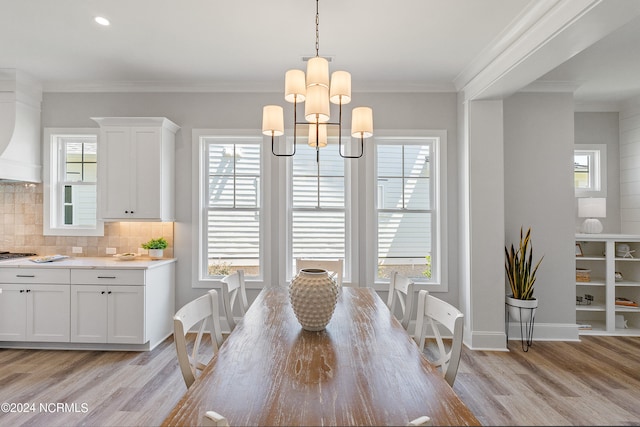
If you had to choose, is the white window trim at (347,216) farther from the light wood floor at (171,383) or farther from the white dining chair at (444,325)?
the white dining chair at (444,325)

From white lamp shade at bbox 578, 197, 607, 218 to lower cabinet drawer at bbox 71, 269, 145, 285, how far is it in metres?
4.88

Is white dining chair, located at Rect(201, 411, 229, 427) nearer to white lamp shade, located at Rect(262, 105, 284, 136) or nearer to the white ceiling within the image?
white lamp shade, located at Rect(262, 105, 284, 136)

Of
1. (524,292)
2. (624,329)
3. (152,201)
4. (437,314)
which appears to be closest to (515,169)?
(524,292)

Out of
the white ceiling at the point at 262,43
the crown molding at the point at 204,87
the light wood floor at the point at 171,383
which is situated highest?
the white ceiling at the point at 262,43

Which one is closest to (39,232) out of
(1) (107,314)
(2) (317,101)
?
(1) (107,314)

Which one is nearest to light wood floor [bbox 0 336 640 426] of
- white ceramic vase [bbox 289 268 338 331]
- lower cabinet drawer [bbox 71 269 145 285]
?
lower cabinet drawer [bbox 71 269 145 285]

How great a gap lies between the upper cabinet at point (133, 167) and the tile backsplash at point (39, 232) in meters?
0.32

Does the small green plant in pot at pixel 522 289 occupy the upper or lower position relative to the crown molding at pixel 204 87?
lower

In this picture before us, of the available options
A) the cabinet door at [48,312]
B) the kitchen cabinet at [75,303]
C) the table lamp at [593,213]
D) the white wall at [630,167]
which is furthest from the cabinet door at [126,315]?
the white wall at [630,167]

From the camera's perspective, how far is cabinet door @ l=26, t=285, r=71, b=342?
11.0 ft

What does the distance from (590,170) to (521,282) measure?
6.99 ft

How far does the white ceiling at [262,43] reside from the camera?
101 inches

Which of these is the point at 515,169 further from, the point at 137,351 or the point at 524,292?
the point at 137,351

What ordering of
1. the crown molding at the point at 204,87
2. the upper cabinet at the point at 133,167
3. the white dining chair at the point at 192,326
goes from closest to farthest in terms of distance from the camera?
the white dining chair at the point at 192,326
the upper cabinet at the point at 133,167
the crown molding at the point at 204,87
